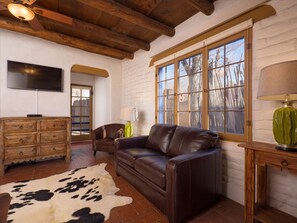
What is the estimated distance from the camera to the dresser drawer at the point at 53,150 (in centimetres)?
293

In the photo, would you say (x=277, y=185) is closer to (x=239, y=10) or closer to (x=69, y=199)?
(x=239, y=10)

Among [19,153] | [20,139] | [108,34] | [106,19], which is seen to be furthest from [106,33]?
[19,153]

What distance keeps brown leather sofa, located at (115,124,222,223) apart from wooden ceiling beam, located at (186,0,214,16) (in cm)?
176

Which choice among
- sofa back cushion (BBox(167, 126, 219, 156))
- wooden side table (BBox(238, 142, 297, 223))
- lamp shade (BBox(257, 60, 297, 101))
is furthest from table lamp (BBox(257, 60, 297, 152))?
sofa back cushion (BBox(167, 126, 219, 156))

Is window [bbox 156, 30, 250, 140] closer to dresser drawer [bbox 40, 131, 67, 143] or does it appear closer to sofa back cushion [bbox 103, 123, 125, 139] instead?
sofa back cushion [bbox 103, 123, 125, 139]

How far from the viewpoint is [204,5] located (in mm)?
2113

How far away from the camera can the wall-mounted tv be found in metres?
3.04

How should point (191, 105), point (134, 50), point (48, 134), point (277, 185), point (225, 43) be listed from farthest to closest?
point (134, 50) < point (48, 134) < point (191, 105) < point (225, 43) < point (277, 185)

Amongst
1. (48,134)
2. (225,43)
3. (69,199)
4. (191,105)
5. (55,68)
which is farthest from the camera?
(55,68)

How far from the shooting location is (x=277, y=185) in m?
1.57

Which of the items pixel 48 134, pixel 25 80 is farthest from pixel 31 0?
pixel 48 134

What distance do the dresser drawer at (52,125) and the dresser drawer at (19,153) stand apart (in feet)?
1.41

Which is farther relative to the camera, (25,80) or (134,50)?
(134,50)

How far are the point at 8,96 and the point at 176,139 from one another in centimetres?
350
